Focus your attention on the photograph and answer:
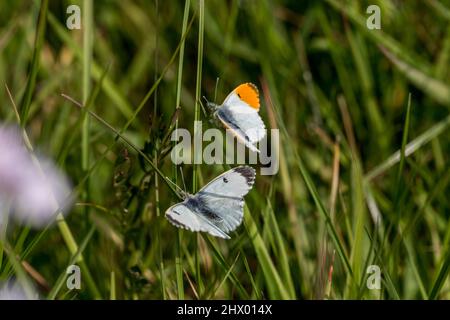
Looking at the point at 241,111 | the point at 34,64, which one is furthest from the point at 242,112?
the point at 34,64

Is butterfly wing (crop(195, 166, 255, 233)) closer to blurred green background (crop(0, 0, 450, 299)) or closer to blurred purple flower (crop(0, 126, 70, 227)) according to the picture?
blurred green background (crop(0, 0, 450, 299))

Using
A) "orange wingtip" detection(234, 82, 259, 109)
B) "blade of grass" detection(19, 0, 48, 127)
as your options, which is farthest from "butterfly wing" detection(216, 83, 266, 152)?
"blade of grass" detection(19, 0, 48, 127)

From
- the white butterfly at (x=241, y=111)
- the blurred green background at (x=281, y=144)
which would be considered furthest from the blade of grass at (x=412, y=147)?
the white butterfly at (x=241, y=111)

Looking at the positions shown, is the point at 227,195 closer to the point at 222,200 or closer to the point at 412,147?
the point at 222,200

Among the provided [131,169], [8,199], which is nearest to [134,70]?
[131,169]

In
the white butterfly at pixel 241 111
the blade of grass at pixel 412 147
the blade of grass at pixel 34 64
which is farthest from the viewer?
the blade of grass at pixel 412 147

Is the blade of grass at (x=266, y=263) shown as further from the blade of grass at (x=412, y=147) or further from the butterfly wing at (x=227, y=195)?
the blade of grass at (x=412, y=147)
